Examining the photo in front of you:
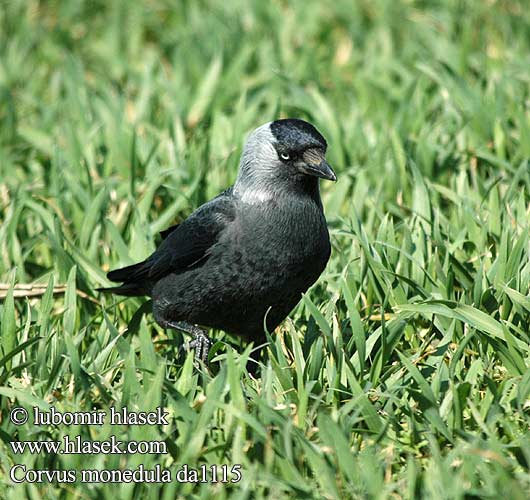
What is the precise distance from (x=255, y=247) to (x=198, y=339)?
0.47 m

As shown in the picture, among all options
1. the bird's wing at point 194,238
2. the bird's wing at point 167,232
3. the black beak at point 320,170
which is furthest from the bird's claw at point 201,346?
the black beak at point 320,170

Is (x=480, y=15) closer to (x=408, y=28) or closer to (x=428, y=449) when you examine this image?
(x=408, y=28)

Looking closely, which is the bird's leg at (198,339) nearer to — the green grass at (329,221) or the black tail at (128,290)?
the green grass at (329,221)

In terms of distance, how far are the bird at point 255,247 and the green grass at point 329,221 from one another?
0.17m

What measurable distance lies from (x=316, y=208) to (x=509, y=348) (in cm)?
96

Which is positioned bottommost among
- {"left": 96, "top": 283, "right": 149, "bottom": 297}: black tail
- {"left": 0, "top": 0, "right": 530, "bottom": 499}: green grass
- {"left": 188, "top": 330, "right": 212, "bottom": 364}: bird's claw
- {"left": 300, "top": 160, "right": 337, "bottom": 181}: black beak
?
{"left": 188, "top": 330, "right": 212, "bottom": 364}: bird's claw

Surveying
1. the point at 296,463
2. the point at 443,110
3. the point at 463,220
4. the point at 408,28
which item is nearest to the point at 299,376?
the point at 296,463

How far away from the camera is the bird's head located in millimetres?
3652

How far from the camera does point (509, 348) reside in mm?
3283

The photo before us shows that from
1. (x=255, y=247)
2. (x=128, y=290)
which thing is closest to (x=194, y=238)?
(x=255, y=247)

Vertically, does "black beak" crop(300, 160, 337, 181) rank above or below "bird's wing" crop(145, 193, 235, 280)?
above

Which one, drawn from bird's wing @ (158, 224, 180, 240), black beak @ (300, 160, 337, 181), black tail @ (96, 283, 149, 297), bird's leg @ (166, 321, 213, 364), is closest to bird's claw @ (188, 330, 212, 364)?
bird's leg @ (166, 321, 213, 364)

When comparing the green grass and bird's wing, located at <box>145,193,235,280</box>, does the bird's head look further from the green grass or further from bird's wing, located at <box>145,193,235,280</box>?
the green grass

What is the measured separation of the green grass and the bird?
0.54 feet
